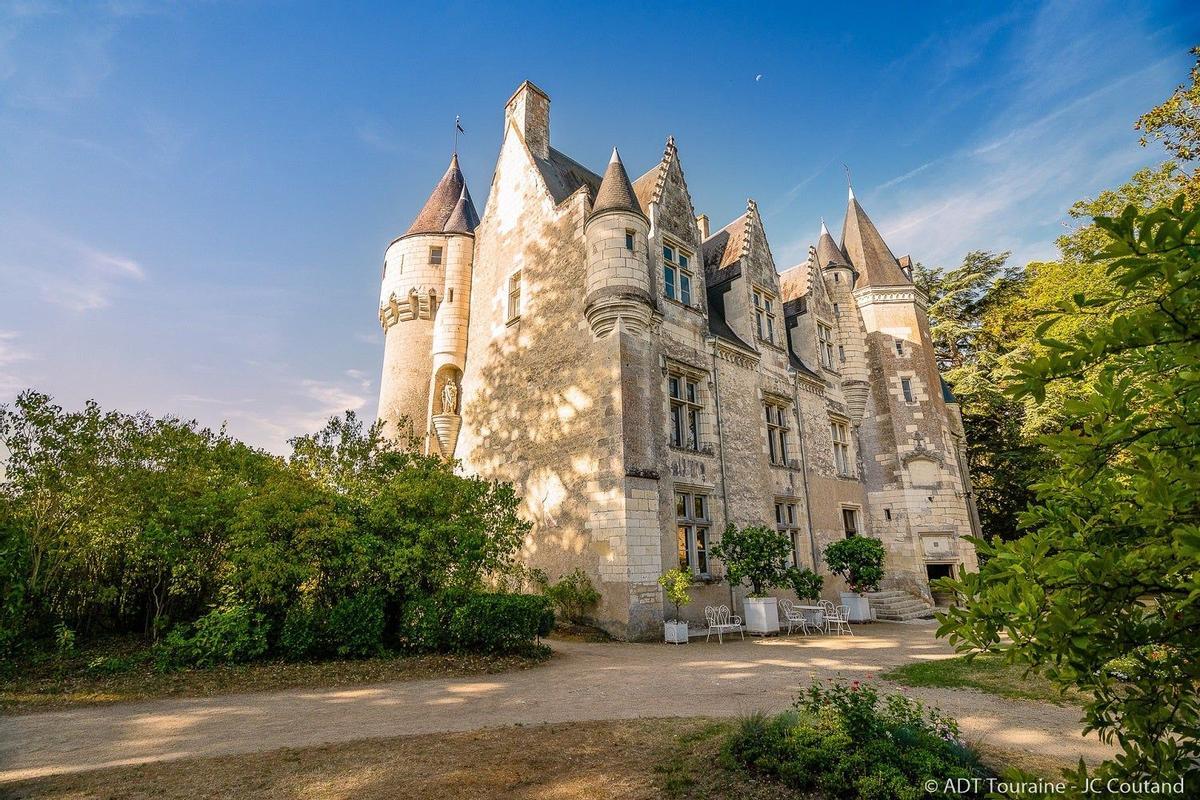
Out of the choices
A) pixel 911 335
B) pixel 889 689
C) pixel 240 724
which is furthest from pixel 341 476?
pixel 911 335

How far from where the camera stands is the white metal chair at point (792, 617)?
44.1 ft

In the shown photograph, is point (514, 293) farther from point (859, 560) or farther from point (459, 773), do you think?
point (459, 773)

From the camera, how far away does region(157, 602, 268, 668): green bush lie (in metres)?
8.07

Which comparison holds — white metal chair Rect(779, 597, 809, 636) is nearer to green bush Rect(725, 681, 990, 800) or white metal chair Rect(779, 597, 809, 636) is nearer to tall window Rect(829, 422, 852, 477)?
tall window Rect(829, 422, 852, 477)

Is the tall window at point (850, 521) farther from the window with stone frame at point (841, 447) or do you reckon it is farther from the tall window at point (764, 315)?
the tall window at point (764, 315)

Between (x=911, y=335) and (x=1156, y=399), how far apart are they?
24.3 meters

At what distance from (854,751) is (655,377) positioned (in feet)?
36.3

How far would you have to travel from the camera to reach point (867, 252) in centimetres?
2541

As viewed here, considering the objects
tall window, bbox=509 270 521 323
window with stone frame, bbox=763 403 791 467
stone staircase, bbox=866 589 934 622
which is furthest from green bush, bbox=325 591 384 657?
stone staircase, bbox=866 589 934 622

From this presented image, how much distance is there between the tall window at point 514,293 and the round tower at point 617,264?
3.88 m

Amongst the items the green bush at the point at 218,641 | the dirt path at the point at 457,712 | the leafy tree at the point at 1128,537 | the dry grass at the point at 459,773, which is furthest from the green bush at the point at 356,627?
the leafy tree at the point at 1128,537

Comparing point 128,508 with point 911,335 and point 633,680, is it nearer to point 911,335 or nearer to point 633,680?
point 633,680

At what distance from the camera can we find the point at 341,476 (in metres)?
10.6

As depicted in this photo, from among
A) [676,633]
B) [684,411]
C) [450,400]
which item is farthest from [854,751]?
[450,400]
